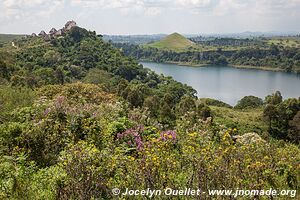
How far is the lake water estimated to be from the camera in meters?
77.1

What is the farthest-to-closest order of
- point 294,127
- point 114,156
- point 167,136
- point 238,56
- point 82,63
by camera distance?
point 238,56 < point 82,63 < point 294,127 < point 167,136 < point 114,156

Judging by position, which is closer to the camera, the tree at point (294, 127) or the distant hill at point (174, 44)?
the tree at point (294, 127)

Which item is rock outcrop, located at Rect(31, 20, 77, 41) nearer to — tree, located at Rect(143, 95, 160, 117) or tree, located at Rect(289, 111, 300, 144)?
tree, located at Rect(143, 95, 160, 117)

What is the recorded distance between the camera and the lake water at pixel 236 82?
7712cm

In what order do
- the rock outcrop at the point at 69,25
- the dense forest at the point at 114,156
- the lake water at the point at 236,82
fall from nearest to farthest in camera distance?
the dense forest at the point at 114,156
the lake water at the point at 236,82
the rock outcrop at the point at 69,25

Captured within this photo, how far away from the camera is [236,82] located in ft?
304

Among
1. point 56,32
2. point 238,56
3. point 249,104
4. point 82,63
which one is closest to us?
point 249,104

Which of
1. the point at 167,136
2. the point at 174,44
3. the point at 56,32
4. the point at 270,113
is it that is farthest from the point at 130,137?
the point at 174,44

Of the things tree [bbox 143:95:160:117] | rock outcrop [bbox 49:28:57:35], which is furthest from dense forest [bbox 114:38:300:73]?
tree [bbox 143:95:160:117]

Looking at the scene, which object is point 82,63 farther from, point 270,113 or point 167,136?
point 167,136

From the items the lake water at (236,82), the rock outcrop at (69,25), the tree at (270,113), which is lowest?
the lake water at (236,82)

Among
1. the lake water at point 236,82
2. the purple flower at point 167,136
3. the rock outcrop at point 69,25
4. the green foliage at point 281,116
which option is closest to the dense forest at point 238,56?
the lake water at point 236,82

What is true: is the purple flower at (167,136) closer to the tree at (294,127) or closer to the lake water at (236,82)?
the tree at (294,127)

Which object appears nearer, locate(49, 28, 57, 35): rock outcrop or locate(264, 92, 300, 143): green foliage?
locate(264, 92, 300, 143): green foliage
